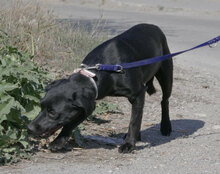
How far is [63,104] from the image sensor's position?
4688 mm

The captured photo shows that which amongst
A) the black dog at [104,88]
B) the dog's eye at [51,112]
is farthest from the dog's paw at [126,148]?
the dog's eye at [51,112]

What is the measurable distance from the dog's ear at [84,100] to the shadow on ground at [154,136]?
74cm

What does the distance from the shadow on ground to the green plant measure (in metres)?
0.73

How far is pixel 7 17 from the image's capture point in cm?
805

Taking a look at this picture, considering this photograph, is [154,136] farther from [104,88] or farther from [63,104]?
[63,104]

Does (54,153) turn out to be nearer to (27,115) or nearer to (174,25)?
(27,115)

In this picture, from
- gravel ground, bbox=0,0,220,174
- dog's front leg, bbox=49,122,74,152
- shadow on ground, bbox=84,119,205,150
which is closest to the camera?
gravel ground, bbox=0,0,220,174

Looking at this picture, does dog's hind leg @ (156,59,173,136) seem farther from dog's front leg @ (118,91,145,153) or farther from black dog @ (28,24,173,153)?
dog's front leg @ (118,91,145,153)

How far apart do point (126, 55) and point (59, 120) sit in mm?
1025

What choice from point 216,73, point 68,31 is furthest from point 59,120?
point 216,73

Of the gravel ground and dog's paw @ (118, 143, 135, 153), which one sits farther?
dog's paw @ (118, 143, 135, 153)

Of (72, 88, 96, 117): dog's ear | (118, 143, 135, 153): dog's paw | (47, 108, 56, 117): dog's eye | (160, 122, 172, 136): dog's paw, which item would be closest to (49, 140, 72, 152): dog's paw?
(47, 108, 56, 117): dog's eye

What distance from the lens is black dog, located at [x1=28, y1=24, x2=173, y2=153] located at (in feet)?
15.4

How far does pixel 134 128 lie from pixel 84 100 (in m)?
0.81
